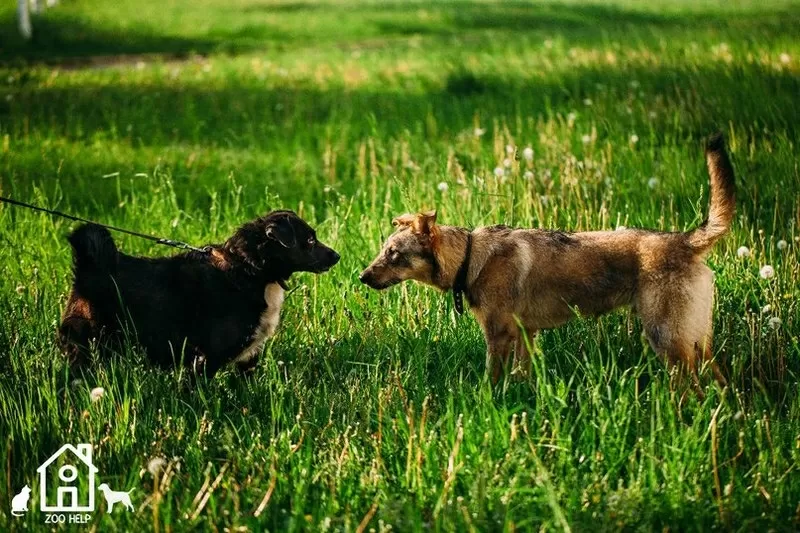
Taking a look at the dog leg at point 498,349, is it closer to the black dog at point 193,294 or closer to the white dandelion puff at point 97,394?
the black dog at point 193,294

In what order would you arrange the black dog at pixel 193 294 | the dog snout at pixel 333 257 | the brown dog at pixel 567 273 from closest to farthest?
the brown dog at pixel 567 273
the black dog at pixel 193 294
the dog snout at pixel 333 257

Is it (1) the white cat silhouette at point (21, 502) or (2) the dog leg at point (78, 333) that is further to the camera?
(2) the dog leg at point (78, 333)

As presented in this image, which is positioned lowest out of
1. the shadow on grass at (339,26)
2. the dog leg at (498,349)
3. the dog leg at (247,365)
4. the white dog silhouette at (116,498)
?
the dog leg at (247,365)

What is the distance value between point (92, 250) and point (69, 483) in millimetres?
1518

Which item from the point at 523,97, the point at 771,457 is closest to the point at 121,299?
the point at 771,457

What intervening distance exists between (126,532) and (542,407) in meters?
1.88

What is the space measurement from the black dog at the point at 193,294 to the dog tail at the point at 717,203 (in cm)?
206

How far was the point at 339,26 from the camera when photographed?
85.5 ft

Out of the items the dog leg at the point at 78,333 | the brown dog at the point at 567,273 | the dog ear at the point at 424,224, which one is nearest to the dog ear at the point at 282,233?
the brown dog at the point at 567,273

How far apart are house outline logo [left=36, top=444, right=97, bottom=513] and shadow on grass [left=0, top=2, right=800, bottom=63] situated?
14421 millimetres

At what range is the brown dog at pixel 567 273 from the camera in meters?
5.38

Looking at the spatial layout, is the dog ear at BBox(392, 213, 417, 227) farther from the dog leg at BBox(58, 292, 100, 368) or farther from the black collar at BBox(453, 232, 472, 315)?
the dog leg at BBox(58, 292, 100, 368)

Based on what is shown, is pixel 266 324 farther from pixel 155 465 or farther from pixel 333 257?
pixel 155 465

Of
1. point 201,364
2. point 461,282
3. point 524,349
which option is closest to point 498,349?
point 524,349
